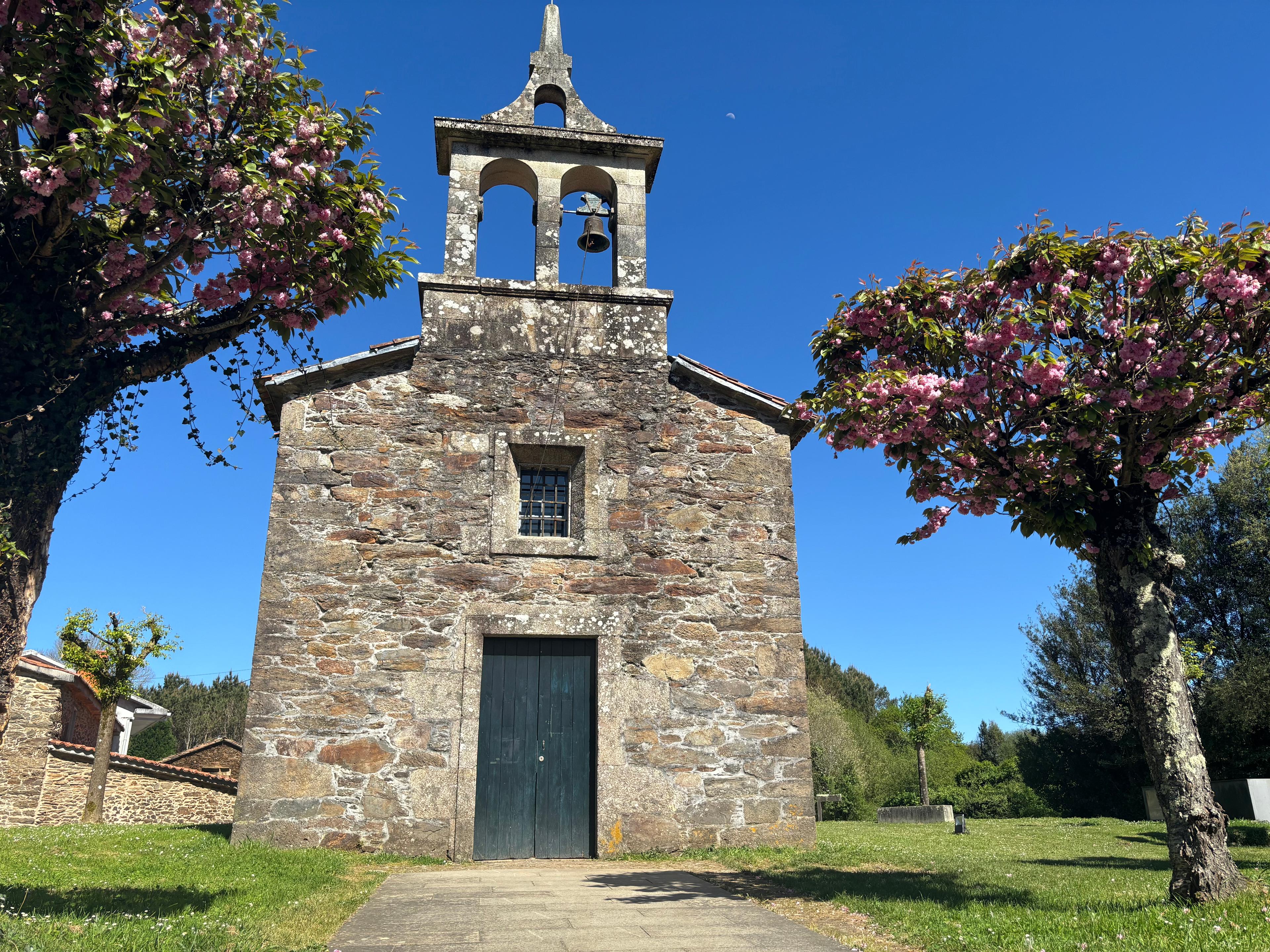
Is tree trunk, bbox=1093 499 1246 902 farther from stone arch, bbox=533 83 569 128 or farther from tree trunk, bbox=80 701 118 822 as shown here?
tree trunk, bbox=80 701 118 822

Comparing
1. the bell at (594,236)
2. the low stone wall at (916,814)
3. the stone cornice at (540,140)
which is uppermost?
the stone cornice at (540,140)

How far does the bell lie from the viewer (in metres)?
11.0

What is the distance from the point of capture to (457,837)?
8633 millimetres

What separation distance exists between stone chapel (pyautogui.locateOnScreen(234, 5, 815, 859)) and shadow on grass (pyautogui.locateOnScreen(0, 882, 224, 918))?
2.60 meters

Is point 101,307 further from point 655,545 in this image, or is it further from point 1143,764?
point 1143,764

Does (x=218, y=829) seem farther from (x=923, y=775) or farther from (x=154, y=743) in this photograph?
(x=154, y=743)


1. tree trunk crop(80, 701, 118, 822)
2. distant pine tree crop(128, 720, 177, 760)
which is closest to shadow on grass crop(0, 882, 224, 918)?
tree trunk crop(80, 701, 118, 822)

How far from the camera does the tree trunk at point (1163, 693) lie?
5762 mm

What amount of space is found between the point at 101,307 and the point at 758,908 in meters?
5.74

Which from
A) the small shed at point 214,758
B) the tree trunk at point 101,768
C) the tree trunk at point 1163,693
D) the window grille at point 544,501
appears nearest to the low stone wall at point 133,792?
the tree trunk at point 101,768

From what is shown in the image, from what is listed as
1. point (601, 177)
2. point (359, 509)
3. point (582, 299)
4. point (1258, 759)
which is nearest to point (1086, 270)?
point (582, 299)

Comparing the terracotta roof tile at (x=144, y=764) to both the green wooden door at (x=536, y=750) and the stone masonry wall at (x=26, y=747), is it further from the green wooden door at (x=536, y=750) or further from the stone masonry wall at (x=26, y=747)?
the green wooden door at (x=536, y=750)

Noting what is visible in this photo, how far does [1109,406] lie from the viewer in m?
6.20

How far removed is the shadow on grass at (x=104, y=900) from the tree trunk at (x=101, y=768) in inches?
514
